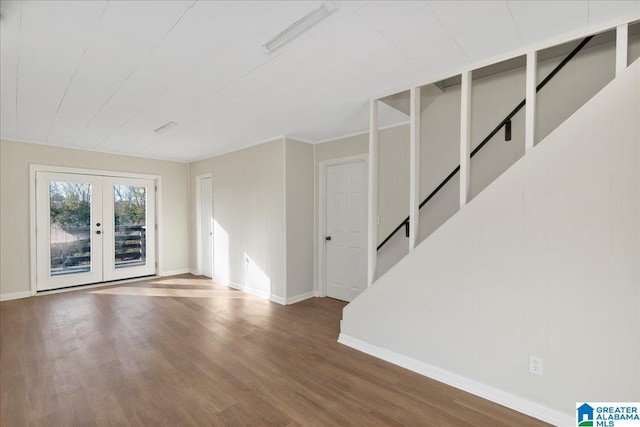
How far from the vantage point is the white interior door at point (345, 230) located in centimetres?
440

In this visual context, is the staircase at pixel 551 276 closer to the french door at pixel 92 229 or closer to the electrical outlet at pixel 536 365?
the electrical outlet at pixel 536 365

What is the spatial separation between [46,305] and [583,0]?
6.76 metres

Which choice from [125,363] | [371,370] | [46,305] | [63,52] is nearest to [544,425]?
[371,370]

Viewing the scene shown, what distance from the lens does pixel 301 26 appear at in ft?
5.94

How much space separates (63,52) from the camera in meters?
2.11

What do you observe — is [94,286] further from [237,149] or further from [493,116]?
[493,116]

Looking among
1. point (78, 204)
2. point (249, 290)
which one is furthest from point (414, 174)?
point (78, 204)

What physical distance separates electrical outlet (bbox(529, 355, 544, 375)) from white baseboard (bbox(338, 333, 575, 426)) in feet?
0.73

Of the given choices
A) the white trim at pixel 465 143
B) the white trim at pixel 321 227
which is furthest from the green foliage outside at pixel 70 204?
the white trim at pixel 465 143

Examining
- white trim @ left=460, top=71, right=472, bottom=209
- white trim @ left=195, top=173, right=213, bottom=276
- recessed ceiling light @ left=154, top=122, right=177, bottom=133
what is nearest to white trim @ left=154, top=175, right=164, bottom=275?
white trim @ left=195, top=173, right=213, bottom=276

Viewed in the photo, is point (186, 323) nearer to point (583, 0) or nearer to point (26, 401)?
point (26, 401)

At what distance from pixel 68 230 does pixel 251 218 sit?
10.8 feet

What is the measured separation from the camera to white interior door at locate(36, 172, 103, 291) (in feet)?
16.3

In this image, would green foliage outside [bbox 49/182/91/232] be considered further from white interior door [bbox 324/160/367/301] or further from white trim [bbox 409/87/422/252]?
white trim [bbox 409/87/422/252]
